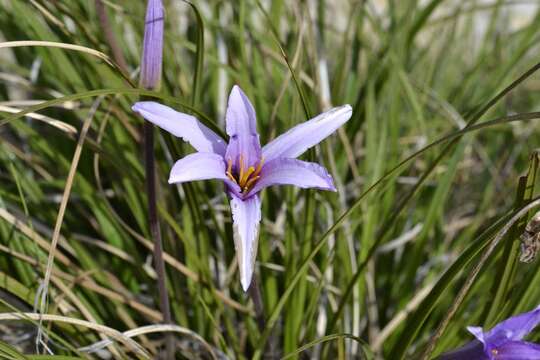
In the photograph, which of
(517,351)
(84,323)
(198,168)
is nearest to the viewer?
(198,168)

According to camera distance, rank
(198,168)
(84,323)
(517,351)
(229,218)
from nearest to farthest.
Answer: (198,168), (517,351), (84,323), (229,218)

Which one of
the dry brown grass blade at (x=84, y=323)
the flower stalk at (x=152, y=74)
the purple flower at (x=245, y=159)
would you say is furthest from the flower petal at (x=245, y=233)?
the dry brown grass blade at (x=84, y=323)

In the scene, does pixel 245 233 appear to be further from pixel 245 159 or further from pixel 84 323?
pixel 84 323

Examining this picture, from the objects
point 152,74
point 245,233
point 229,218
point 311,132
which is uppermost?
point 152,74

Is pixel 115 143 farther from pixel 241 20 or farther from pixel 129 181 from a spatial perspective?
pixel 241 20

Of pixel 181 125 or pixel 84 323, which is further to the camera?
pixel 84 323

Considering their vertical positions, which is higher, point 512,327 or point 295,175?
point 295,175

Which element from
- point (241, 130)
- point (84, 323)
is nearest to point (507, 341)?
point (241, 130)
